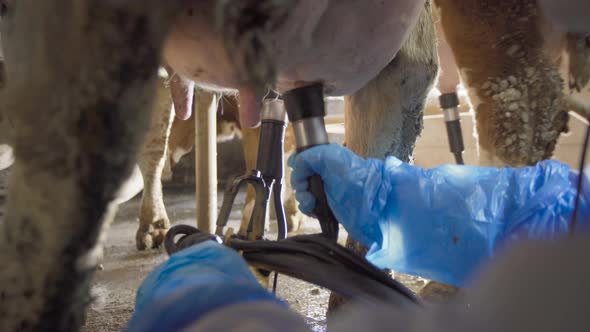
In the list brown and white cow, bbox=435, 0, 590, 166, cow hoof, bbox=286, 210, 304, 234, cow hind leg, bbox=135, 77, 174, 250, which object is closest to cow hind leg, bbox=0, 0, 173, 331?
brown and white cow, bbox=435, 0, 590, 166

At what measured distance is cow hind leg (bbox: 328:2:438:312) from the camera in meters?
1.08

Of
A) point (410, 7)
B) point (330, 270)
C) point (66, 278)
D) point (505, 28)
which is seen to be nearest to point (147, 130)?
point (66, 278)

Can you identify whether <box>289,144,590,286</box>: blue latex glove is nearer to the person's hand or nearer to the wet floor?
the person's hand

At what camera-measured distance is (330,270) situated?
0.55m

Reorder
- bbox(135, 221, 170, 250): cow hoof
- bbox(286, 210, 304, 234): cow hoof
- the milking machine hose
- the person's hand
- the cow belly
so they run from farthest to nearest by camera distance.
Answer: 1. bbox(286, 210, 304, 234): cow hoof
2. bbox(135, 221, 170, 250): cow hoof
3. the person's hand
4. the cow belly
5. the milking machine hose

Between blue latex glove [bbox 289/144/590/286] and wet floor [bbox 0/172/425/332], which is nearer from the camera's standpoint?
blue latex glove [bbox 289/144/590/286]

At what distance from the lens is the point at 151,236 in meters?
1.96

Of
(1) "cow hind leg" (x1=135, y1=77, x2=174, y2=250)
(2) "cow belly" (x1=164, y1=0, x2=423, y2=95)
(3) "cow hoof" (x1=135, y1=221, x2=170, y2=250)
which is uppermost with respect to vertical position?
(2) "cow belly" (x1=164, y1=0, x2=423, y2=95)

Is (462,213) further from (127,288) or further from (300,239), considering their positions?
(127,288)

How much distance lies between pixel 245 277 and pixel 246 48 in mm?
213

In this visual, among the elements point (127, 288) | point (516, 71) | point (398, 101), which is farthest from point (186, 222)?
point (516, 71)

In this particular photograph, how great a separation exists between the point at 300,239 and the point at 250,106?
0.86 ft

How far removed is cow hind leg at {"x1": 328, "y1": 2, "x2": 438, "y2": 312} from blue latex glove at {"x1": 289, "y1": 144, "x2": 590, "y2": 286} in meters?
0.26

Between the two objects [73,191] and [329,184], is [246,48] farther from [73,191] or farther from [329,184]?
[329,184]
